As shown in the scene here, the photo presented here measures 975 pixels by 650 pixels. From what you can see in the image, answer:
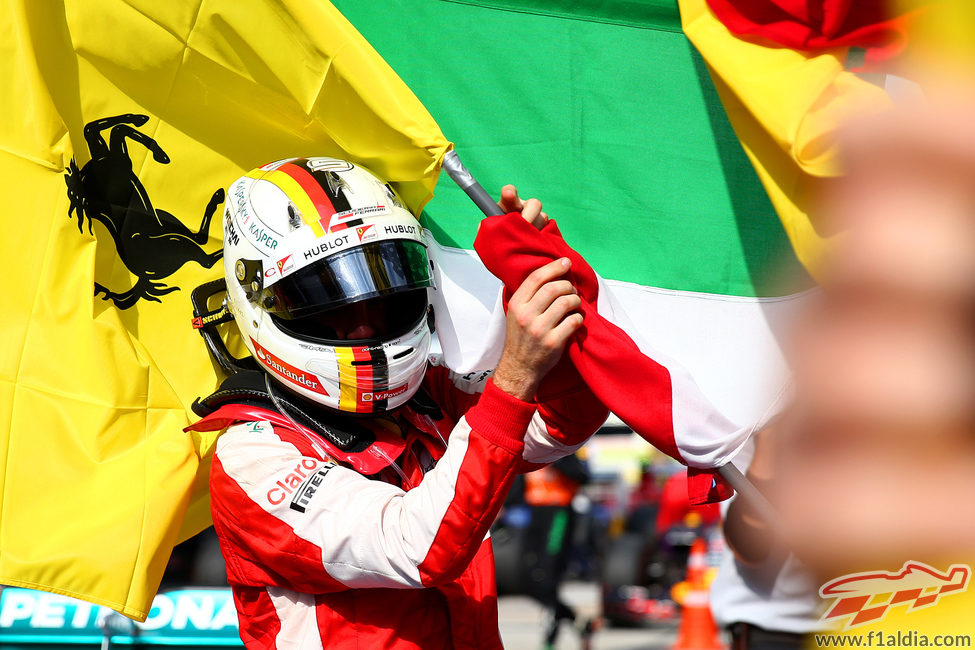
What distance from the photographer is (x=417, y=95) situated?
2.89m

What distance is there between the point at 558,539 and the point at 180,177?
227 inches

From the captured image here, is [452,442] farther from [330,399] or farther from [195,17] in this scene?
[195,17]

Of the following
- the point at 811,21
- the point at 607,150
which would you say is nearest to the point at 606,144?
the point at 607,150

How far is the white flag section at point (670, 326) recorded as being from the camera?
2590 millimetres

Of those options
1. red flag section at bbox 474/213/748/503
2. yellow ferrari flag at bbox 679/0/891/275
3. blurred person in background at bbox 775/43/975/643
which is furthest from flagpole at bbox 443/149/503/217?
blurred person in background at bbox 775/43/975/643

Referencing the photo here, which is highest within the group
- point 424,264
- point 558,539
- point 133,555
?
point 424,264

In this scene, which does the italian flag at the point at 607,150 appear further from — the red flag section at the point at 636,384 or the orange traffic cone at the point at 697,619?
the orange traffic cone at the point at 697,619

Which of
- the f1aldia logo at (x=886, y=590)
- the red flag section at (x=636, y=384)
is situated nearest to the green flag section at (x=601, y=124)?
the red flag section at (x=636, y=384)

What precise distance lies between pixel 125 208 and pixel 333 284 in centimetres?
83

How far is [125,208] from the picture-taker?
2922mm

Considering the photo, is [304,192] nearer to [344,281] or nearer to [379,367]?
[344,281]

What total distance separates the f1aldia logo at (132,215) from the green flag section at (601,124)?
758 millimetres

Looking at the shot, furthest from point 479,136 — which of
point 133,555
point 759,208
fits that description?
point 133,555

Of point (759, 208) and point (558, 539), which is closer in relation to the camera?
point (759, 208)
